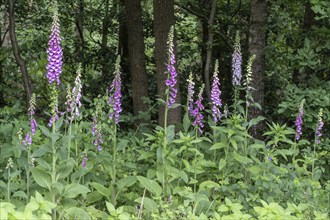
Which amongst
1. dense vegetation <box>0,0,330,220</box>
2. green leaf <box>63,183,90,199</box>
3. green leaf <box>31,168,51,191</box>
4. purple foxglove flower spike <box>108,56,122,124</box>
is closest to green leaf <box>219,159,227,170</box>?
dense vegetation <box>0,0,330,220</box>

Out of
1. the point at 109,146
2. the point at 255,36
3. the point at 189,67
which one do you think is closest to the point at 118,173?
the point at 109,146

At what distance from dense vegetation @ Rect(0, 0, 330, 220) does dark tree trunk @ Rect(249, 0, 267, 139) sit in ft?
0.06

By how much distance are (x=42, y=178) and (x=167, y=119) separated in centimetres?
395

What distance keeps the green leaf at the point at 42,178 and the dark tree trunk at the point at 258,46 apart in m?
4.43

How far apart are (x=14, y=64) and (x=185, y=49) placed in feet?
12.5

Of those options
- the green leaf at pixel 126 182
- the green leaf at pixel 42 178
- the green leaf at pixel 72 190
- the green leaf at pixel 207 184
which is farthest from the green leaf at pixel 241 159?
the green leaf at pixel 42 178

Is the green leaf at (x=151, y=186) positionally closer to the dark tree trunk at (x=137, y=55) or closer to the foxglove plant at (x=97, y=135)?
the foxglove plant at (x=97, y=135)

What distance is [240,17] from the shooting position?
39.1ft

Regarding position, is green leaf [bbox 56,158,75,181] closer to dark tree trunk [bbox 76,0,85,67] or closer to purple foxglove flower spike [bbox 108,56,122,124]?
purple foxglove flower spike [bbox 108,56,122,124]

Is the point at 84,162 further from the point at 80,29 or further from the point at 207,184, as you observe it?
the point at 80,29

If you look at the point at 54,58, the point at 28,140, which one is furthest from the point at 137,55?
the point at 54,58

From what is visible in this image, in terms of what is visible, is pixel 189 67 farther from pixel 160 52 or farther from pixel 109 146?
pixel 109 146

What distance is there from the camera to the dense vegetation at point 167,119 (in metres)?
5.00

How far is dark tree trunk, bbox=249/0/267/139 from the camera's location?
8.48 meters
